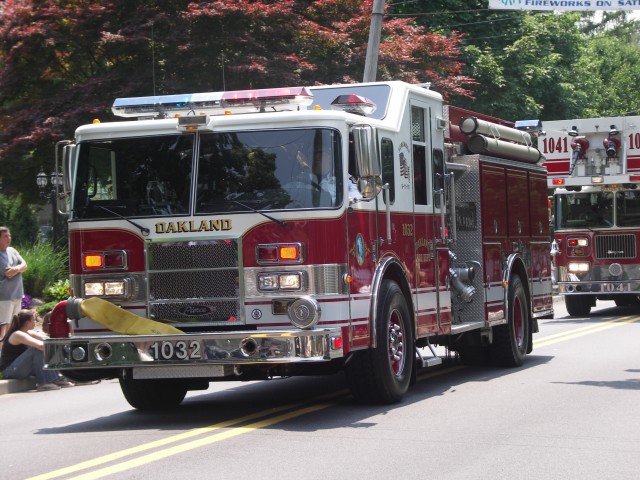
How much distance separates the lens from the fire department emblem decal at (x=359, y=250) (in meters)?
10.6

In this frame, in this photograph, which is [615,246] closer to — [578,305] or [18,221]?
[578,305]

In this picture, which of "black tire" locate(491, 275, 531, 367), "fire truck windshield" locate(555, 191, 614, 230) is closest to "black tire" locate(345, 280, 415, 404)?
"black tire" locate(491, 275, 531, 367)

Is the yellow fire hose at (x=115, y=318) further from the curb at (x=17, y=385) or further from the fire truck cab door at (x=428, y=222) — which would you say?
the curb at (x=17, y=385)

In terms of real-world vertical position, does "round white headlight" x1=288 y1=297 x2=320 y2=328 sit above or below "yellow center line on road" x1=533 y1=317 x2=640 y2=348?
above

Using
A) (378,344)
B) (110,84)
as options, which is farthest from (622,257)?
(378,344)

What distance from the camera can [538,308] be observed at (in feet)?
53.7

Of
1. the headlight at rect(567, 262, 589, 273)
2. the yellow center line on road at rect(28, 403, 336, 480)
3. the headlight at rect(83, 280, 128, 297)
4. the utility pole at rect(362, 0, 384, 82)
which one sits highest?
the utility pole at rect(362, 0, 384, 82)

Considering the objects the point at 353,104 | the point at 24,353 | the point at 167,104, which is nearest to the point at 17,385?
the point at 24,353

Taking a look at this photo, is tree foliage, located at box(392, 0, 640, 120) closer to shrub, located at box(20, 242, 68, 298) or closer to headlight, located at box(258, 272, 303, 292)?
shrub, located at box(20, 242, 68, 298)

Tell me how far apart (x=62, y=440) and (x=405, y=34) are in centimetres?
1749

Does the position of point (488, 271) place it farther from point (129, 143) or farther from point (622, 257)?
point (622, 257)

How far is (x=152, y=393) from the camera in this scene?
1163 cm

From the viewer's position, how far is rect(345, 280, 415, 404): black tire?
35.8ft

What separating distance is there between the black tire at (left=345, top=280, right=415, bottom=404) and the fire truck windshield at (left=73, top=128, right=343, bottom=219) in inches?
52.4
